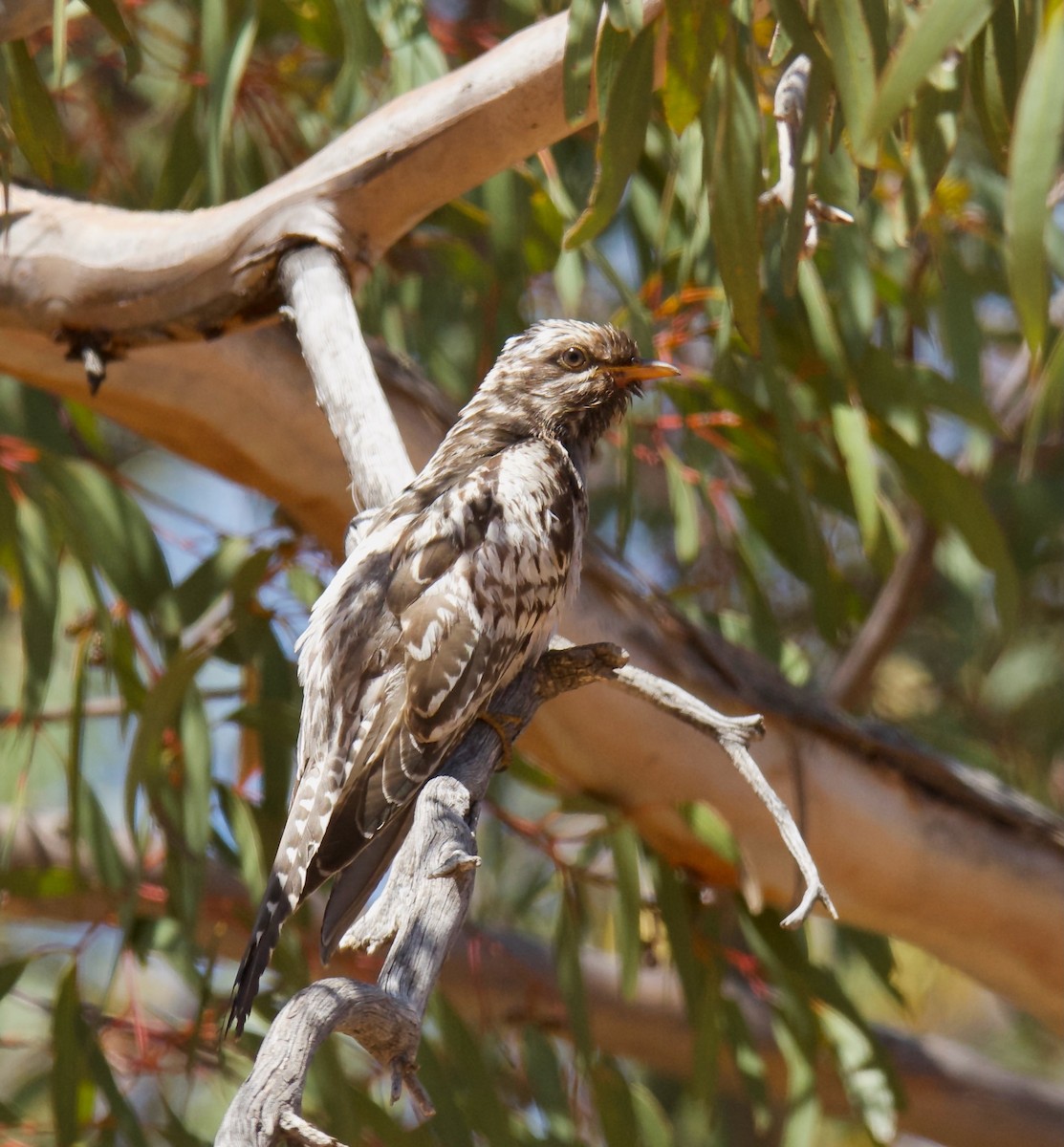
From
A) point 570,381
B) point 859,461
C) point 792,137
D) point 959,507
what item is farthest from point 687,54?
point 959,507

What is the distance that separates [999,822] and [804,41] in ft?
6.15

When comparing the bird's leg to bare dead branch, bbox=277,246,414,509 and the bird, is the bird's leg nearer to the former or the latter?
the bird

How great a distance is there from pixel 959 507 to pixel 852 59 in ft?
5.04

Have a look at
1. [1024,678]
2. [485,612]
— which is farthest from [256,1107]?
[1024,678]

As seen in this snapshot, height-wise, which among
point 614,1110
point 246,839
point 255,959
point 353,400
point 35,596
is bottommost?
point 614,1110

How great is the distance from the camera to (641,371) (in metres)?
2.65

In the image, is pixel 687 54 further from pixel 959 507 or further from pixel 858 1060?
pixel 858 1060

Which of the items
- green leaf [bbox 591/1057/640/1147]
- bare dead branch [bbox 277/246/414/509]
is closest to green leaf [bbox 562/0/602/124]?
bare dead branch [bbox 277/246/414/509]

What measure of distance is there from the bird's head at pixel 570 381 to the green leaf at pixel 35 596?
890mm

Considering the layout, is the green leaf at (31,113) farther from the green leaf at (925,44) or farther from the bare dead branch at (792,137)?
the green leaf at (925,44)

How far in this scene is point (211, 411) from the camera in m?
2.63

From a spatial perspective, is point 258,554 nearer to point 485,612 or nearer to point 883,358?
point 485,612

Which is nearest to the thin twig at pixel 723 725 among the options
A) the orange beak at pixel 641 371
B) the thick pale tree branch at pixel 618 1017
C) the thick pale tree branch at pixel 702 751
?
the orange beak at pixel 641 371

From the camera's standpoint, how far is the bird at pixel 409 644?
205cm
